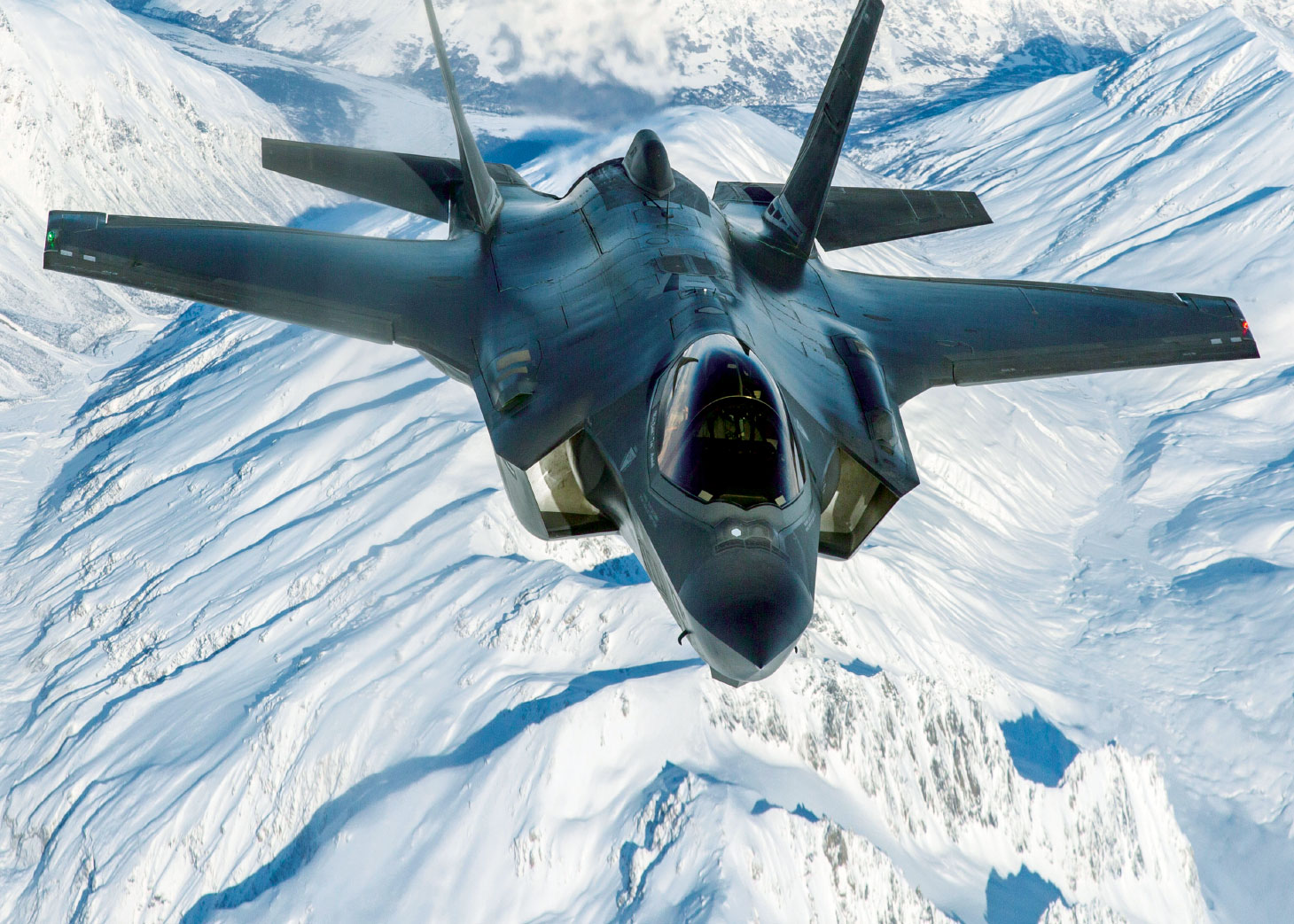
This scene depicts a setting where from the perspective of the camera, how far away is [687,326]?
53.0ft

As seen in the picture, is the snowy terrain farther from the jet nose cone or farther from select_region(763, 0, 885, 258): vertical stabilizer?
the jet nose cone

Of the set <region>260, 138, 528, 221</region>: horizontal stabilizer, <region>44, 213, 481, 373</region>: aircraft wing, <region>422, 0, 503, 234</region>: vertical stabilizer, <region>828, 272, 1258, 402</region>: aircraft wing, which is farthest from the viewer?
<region>260, 138, 528, 221</region>: horizontal stabilizer

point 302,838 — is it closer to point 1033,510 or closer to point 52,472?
point 1033,510

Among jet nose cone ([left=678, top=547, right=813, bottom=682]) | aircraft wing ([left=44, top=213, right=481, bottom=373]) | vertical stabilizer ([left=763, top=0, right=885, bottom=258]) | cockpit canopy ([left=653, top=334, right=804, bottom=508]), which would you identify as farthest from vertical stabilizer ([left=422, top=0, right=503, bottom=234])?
jet nose cone ([left=678, top=547, right=813, bottom=682])

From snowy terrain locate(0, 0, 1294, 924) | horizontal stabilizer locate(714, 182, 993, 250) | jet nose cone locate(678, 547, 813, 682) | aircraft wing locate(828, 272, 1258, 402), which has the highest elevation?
jet nose cone locate(678, 547, 813, 682)

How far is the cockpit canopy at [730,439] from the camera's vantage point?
41.1 ft

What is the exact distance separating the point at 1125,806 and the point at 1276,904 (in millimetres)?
17195

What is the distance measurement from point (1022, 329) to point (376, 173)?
55.7 ft

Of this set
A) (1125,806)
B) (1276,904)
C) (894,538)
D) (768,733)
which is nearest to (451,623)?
(768,733)

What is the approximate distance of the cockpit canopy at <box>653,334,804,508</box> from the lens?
12531mm

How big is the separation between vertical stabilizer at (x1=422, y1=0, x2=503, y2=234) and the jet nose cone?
13.6m

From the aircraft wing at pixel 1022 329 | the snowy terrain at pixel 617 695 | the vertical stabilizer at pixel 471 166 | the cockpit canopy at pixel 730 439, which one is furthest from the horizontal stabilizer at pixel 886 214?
the snowy terrain at pixel 617 695

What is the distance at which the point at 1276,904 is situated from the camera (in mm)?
81938

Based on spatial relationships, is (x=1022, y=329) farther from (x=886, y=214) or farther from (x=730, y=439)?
(x=730, y=439)
